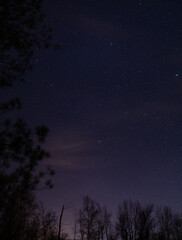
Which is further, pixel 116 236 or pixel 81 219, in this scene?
pixel 116 236

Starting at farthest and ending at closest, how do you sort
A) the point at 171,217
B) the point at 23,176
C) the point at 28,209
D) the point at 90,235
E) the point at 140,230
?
the point at 171,217
the point at 140,230
the point at 90,235
the point at 28,209
the point at 23,176

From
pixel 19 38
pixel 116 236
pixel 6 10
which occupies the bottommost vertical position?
pixel 116 236

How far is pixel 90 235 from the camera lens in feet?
107

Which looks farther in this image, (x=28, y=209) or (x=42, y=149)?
(x=28, y=209)

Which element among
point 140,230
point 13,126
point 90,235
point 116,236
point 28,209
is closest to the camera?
point 13,126

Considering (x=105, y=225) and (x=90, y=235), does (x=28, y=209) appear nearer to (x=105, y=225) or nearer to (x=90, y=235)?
(x=90, y=235)

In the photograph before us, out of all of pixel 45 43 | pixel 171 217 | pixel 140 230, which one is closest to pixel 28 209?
pixel 45 43

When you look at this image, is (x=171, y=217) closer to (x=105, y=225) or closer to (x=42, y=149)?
(x=105, y=225)

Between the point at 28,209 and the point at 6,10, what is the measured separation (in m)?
7.76

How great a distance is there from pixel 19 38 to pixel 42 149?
378cm

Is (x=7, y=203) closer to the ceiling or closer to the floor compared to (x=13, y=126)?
closer to the floor

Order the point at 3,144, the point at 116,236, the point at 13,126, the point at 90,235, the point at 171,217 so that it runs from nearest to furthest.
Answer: the point at 3,144, the point at 13,126, the point at 90,235, the point at 116,236, the point at 171,217

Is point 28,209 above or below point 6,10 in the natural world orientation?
below

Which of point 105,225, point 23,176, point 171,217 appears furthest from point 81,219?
point 23,176
